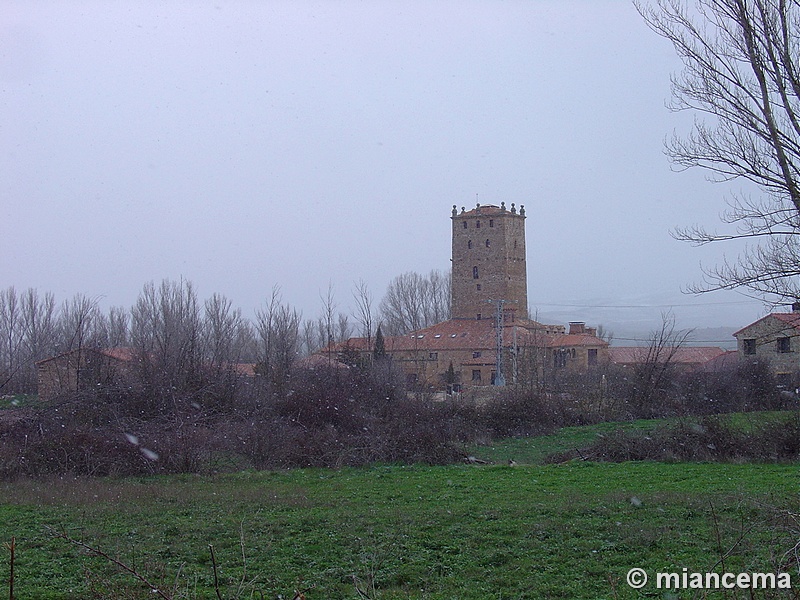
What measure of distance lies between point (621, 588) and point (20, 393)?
29572mm

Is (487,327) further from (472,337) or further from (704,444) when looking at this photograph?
(704,444)

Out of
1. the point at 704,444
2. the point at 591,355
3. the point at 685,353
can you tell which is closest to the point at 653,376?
the point at 704,444

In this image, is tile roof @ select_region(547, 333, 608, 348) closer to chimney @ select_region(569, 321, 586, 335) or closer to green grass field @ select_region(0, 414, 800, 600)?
chimney @ select_region(569, 321, 586, 335)

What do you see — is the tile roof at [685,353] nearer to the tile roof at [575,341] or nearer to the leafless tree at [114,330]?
the tile roof at [575,341]

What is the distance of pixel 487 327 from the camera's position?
55.2 metres

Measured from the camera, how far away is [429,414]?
2431cm

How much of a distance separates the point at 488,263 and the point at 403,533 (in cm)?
5182

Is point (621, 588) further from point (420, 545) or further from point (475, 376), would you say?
point (475, 376)

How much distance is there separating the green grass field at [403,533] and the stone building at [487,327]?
2877 centimetres

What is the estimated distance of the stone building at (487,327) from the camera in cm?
4847

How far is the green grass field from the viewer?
22.2ft

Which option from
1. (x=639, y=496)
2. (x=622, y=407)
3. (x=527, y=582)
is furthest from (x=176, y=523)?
(x=622, y=407)

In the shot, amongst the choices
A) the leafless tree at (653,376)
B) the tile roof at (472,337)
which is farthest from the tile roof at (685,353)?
the leafless tree at (653,376)

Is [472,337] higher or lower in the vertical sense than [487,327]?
lower
